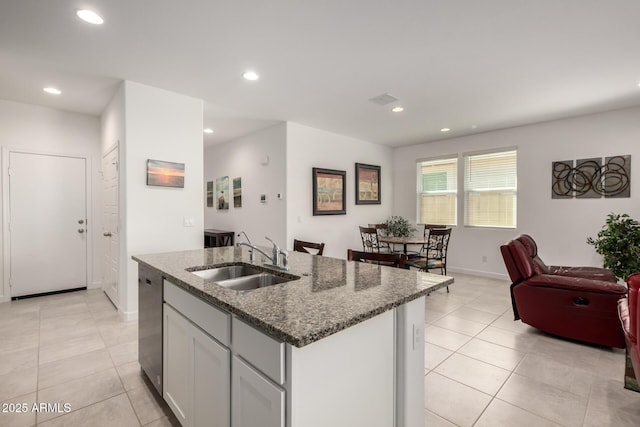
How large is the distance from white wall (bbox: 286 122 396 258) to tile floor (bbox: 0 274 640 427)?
7.97 feet

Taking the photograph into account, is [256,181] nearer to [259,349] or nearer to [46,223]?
[46,223]

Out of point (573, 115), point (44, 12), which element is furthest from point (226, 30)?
point (573, 115)

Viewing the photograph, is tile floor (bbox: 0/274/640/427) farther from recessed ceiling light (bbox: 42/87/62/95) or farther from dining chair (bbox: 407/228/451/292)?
recessed ceiling light (bbox: 42/87/62/95)

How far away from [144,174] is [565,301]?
450cm

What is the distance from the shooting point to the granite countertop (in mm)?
984

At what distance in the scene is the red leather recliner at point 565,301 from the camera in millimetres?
2588

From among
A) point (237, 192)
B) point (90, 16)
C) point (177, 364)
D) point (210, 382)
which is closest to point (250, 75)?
point (90, 16)

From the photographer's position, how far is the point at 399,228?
6.14 metres

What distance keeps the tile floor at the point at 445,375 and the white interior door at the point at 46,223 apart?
83 cm

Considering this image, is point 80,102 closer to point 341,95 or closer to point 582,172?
point 341,95

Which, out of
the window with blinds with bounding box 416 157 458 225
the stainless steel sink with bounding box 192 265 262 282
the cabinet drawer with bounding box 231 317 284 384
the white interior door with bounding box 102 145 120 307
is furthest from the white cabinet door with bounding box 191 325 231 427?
the window with blinds with bounding box 416 157 458 225

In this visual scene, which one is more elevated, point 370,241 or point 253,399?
point 370,241

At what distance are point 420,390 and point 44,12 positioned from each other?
135 inches

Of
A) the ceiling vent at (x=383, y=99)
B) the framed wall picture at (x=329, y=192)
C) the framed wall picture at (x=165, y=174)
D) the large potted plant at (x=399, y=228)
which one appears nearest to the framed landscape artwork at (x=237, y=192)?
the framed wall picture at (x=329, y=192)
